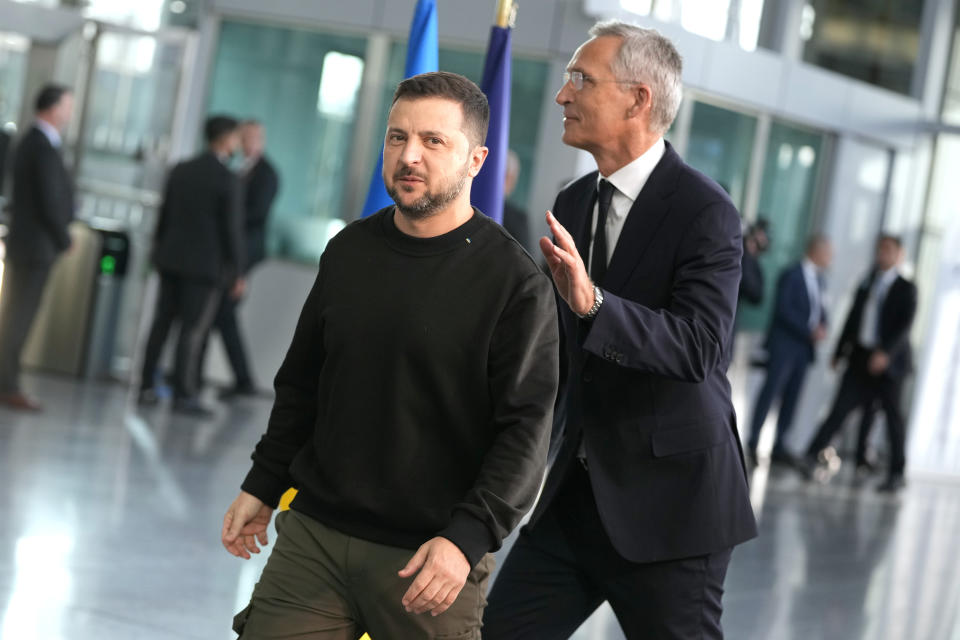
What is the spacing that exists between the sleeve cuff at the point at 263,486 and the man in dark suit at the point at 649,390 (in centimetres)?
62

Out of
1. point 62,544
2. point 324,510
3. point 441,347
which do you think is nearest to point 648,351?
point 441,347

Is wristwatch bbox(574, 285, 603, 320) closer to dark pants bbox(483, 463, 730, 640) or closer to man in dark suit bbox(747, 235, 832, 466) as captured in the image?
dark pants bbox(483, 463, 730, 640)

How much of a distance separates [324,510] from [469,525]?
11.4 inches

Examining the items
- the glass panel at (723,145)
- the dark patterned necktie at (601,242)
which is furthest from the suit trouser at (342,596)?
the glass panel at (723,145)

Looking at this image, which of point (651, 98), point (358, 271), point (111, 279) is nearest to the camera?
point (358, 271)

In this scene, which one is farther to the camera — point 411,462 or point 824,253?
point 824,253

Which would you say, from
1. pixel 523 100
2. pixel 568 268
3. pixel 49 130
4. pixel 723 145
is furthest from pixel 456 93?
pixel 723 145

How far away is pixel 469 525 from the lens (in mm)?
2125

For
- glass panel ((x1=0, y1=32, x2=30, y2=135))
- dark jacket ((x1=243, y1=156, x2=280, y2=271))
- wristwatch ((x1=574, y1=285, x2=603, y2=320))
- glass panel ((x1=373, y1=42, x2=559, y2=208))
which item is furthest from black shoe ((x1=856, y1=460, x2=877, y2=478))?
wristwatch ((x1=574, y1=285, x2=603, y2=320))

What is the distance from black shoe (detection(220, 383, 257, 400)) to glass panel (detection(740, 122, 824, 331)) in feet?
13.7

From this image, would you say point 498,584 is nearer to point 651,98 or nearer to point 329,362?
point 329,362

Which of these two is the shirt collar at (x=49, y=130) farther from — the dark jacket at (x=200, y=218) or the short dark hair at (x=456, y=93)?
the short dark hair at (x=456, y=93)

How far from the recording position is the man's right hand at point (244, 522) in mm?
2352

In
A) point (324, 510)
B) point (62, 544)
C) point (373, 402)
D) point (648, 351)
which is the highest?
point (648, 351)
